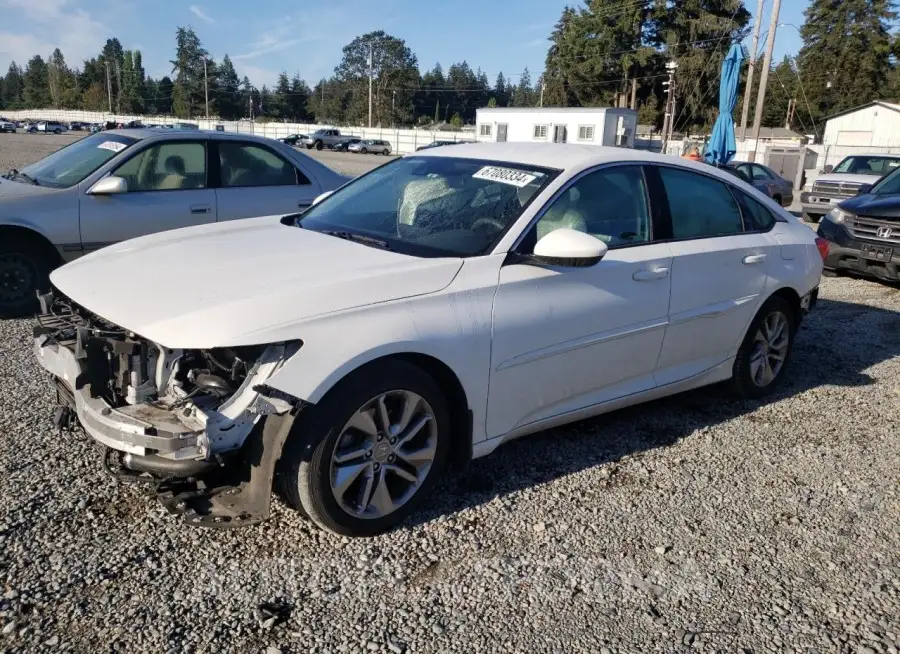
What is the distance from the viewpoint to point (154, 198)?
21.5 feet

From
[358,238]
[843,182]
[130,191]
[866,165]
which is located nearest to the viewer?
[358,238]

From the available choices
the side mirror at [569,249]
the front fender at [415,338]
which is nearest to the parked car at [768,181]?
the side mirror at [569,249]

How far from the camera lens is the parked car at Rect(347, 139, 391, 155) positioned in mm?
54906

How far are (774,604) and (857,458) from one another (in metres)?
1.80

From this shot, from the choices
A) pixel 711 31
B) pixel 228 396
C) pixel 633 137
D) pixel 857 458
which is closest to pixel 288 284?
pixel 228 396

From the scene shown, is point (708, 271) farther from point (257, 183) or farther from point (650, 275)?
point (257, 183)

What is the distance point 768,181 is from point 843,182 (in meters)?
1.65

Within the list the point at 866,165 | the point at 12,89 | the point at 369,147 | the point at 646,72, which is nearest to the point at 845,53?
the point at 646,72

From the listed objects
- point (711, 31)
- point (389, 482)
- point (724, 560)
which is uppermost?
point (711, 31)

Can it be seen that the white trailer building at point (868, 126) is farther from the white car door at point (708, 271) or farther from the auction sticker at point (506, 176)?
the auction sticker at point (506, 176)

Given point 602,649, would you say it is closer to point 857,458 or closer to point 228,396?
point 228,396

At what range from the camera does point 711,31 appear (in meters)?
61.5

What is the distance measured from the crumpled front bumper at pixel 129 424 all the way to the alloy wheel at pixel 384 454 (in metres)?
0.58

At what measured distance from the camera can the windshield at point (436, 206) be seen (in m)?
3.54
